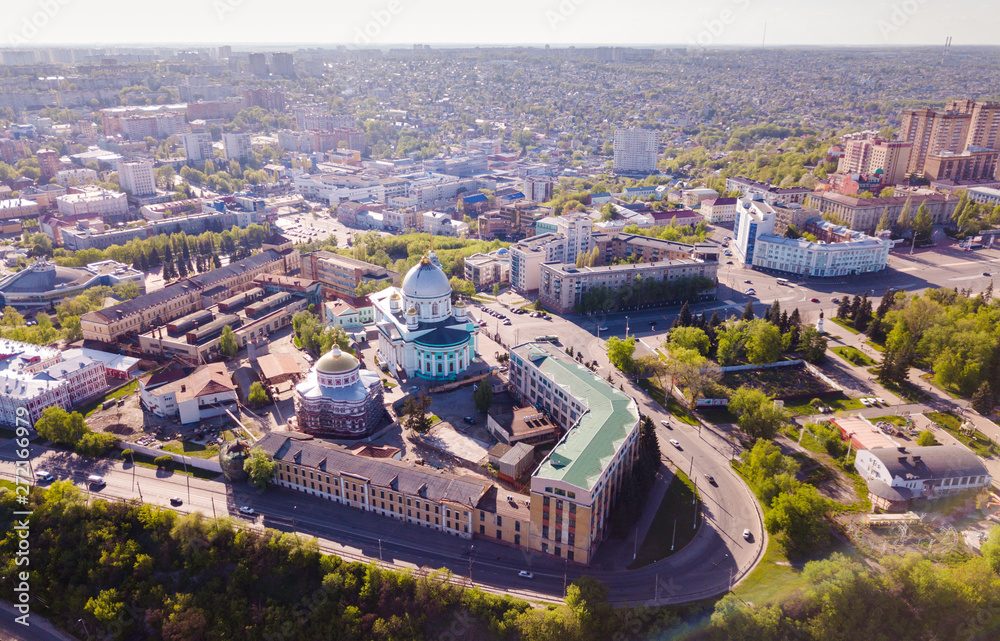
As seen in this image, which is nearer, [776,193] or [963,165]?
[776,193]

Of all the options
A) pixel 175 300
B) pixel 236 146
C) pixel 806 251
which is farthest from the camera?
pixel 236 146

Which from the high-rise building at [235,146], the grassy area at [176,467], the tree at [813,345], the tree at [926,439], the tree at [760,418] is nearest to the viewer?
the grassy area at [176,467]

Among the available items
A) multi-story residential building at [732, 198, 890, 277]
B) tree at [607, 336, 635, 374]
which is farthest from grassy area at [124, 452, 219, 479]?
multi-story residential building at [732, 198, 890, 277]

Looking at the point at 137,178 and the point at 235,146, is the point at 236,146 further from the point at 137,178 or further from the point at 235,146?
the point at 137,178

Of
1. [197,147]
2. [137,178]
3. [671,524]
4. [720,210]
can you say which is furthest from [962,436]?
[197,147]

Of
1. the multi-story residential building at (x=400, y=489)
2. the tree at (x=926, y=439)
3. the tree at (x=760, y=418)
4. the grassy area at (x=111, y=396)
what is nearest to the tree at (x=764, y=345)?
the tree at (x=760, y=418)

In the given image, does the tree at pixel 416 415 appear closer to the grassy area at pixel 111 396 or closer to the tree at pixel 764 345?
the grassy area at pixel 111 396

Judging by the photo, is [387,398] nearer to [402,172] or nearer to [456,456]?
[456,456]
